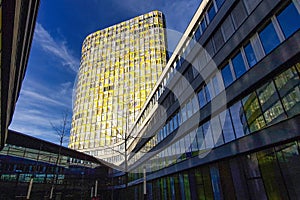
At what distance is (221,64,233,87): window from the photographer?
12.4 metres

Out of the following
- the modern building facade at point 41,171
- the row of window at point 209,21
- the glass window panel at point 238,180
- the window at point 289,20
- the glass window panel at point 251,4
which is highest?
the row of window at point 209,21

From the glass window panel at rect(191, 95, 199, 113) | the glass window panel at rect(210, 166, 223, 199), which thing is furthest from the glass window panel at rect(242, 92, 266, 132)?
the glass window panel at rect(191, 95, 199, 113)

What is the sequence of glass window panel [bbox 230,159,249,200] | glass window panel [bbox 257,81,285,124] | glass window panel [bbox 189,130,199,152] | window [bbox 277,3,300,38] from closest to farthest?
window [bbox 277,3,300,38]
glass window panel [bbox 257,81,285,124]
glass window panel [bbox 230,159,249,200]
glass window panel [bbox 189,130,199,152]

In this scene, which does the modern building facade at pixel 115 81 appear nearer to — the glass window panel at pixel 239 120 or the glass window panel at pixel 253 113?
the glass window panel at pixel 239 120

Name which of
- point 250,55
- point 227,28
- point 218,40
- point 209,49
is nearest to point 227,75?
point 250,55

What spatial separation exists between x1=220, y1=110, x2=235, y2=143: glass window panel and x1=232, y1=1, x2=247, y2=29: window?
5.63 m

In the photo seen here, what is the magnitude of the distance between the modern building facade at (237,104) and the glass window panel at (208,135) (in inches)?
2.8

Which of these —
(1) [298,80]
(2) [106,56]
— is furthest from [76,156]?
(2) [106,56]

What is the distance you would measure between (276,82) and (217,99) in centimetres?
444

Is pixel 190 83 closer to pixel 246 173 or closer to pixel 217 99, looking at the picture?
pixel 217 99

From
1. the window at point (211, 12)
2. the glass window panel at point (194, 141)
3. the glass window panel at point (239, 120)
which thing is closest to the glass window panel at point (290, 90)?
the glass window panel at point (239, 120)

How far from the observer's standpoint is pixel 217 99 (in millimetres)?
13258

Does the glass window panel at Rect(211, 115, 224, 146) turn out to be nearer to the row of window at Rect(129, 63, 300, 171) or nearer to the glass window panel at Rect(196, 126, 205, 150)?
the row of window at Rect(129, 63, 300, 171)

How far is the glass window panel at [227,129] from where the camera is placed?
1193 cm
